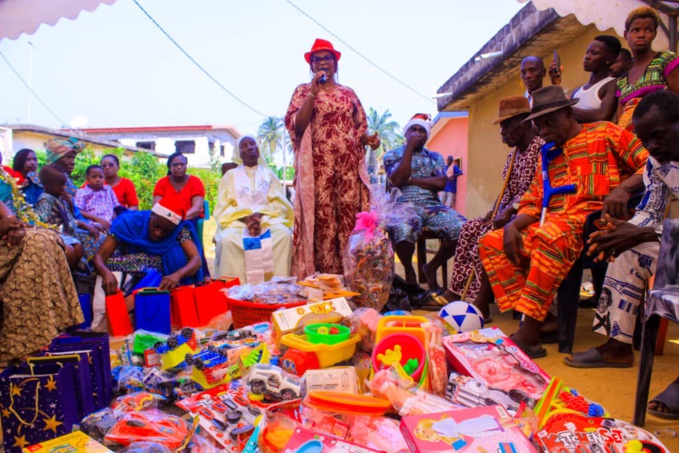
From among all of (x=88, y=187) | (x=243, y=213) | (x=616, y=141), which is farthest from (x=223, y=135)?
(x=616, y=141)

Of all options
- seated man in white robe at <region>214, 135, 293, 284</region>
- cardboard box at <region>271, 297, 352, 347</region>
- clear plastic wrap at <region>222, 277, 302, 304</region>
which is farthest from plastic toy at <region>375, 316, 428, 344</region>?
seated man in white robe at <region>214, 135, 293, 284</region>

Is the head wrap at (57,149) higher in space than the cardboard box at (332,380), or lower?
higher

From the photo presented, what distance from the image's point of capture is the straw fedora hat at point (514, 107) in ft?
13.9

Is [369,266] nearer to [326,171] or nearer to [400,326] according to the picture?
[326,171]

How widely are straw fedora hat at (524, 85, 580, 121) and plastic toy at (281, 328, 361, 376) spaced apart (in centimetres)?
202

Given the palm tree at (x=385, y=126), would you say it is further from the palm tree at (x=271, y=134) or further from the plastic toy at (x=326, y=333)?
the plastic toy at (x=326, y=333)

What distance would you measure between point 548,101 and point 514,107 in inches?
35.1

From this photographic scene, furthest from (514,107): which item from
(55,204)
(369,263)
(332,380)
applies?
(55,204)

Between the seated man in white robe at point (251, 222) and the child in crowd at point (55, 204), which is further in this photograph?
the seated man in white robe at point (251, 222)

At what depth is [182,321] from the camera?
4.39 m

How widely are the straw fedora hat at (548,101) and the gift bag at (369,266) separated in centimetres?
157

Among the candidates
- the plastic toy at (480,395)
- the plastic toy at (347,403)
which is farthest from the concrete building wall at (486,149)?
the plastic toy at (347,403)

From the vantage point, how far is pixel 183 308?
4.39m

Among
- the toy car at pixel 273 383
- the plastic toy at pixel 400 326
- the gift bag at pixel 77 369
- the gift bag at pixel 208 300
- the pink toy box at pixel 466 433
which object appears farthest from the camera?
the gift bag at pixel 208 300
